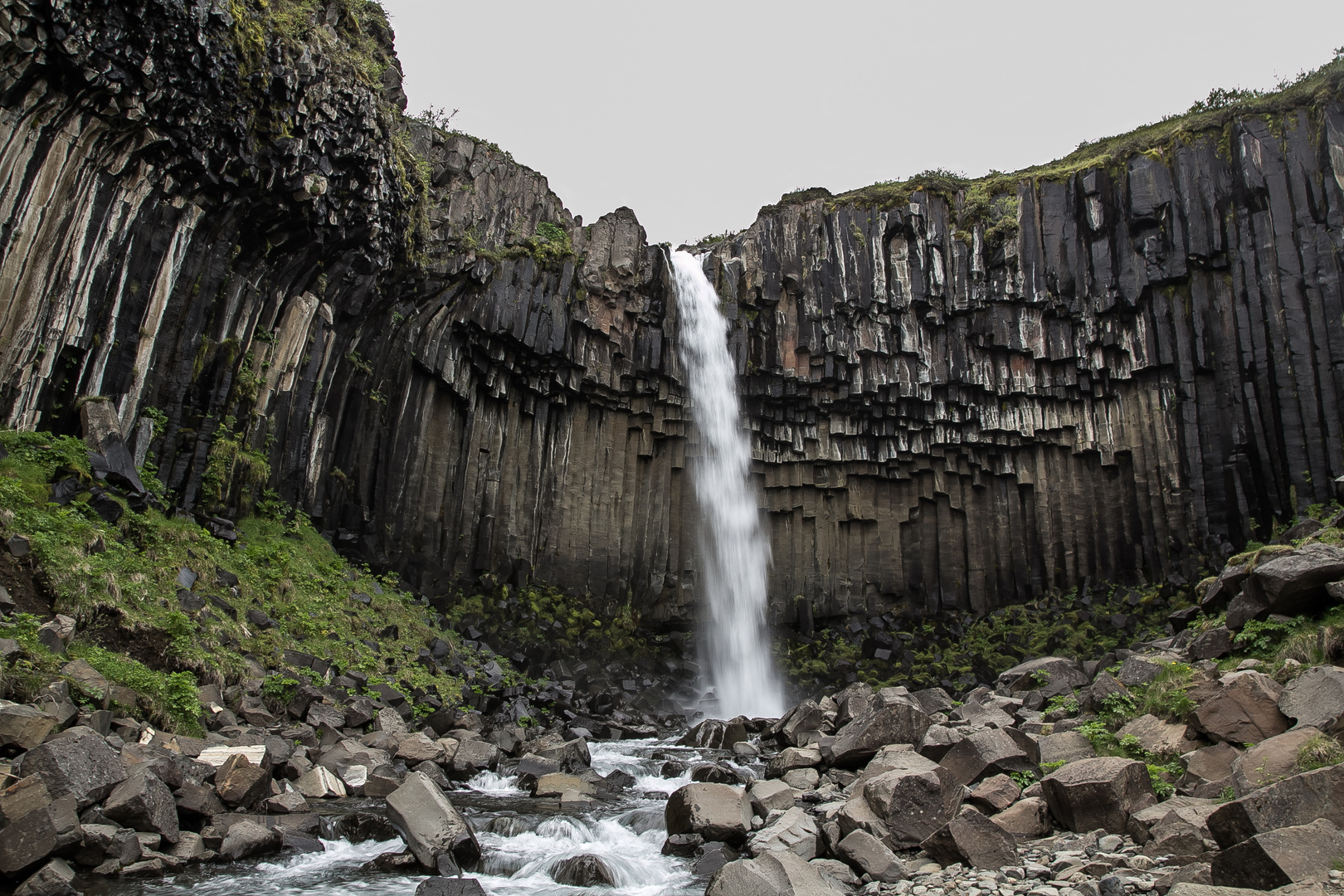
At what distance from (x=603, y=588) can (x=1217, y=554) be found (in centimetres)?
1738

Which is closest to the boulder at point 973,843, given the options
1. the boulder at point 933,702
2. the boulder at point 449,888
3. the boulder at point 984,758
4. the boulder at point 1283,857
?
the boulder at point 984,758

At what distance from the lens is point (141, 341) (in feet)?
47.3

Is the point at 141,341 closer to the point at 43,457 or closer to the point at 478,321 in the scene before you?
the point at 43,457

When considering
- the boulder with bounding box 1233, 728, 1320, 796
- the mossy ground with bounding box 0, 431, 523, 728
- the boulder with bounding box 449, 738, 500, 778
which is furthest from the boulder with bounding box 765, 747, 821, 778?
the mossy ground with bounding box 0, 431, 523, 728

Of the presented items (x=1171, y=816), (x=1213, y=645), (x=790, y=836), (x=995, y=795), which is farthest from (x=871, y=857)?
(x=1213, y=645)

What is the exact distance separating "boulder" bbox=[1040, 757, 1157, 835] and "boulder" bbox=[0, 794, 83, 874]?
7.94 meters

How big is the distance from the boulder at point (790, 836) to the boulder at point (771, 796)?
0.49 metres

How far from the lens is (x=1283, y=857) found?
14.3ft

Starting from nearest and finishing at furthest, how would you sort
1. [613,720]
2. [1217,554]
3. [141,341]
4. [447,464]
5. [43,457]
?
1. [43,457]
2. [141,341]
3. [613,720]
4. [1217,554]
5. [447,464]

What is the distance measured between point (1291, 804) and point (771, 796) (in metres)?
5.34

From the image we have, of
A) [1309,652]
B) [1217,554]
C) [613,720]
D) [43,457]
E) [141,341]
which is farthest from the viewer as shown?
[1217,554]

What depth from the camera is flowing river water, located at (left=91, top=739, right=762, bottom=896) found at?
20.6ft

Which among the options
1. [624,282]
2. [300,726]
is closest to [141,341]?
[300,726]

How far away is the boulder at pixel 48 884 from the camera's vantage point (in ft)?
17.5
